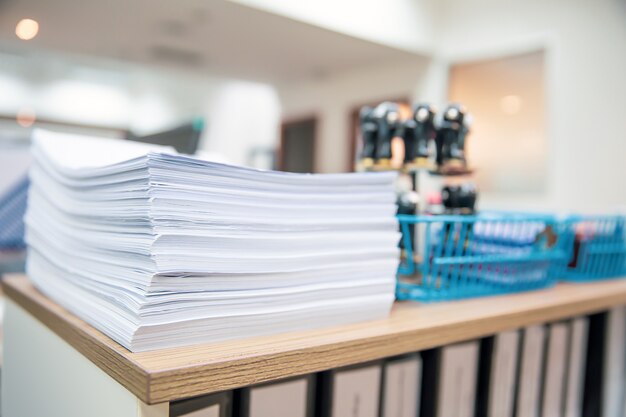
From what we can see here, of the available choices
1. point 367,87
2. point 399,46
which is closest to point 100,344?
point 399,46

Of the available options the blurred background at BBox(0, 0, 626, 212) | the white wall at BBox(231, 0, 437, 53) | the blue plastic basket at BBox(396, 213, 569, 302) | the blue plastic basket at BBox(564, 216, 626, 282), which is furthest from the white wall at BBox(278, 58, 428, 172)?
the blue plastic basket at BBox(396, 213, 569, 302)

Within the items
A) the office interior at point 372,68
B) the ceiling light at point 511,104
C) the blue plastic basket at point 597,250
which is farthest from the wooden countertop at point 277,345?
the ceiling light at point 511,104

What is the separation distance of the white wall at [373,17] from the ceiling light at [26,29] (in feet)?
2.84

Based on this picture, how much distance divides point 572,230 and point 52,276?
33.3 inches

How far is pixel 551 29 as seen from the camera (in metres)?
2.42

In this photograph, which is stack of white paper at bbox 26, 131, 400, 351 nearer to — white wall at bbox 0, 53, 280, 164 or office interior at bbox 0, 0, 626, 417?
white wall at bbox 0, 53, 280, 164

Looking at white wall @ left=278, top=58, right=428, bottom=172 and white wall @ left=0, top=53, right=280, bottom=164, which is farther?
white wall @ left=278, top=58, right=428, bottom=172

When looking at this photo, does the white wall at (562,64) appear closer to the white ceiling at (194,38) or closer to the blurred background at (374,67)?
the blurred background at (374,67)

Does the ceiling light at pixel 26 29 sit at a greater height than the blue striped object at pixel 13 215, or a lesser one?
greater

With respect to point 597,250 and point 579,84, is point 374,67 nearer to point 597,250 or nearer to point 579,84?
point 579,84

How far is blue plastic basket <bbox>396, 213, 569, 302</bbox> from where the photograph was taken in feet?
2.20

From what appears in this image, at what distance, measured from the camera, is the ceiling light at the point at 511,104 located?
8.43ft

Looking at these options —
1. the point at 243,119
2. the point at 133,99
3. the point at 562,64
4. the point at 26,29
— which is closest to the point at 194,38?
the point at 133,99

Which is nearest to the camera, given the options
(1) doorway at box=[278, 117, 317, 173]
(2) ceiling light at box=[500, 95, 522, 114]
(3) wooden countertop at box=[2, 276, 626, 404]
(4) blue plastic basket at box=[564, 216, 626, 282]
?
(3) wooden countertop at box=[2, 276, 626, 404]
